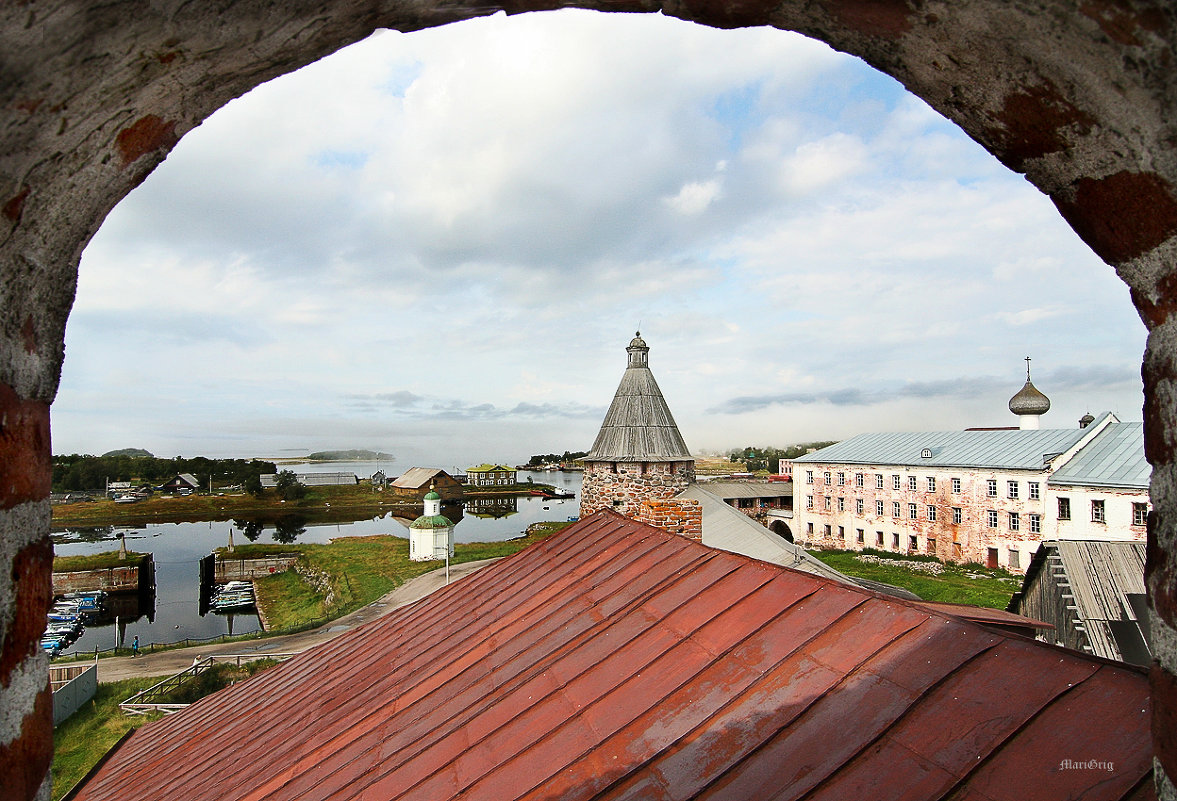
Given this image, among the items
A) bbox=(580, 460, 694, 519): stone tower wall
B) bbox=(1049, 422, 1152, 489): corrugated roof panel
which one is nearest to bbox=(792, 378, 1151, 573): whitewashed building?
bbox=(1049, 422, 1152, 489): corrugated roof panel

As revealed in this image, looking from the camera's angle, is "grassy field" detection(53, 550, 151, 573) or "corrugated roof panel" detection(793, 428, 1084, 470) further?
"grassy field" detection(53, 550, 151, 573)

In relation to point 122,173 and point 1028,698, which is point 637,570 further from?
point 122,173

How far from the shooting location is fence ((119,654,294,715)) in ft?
49.9

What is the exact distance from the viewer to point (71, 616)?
2662 cm

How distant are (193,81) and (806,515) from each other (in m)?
43.4

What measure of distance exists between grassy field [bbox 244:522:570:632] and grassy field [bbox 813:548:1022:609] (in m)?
15.6

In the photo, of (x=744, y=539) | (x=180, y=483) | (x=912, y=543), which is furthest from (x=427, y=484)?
(x=744, y=539)

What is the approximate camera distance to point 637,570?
534cm

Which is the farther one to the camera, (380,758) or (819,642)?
(380,758)

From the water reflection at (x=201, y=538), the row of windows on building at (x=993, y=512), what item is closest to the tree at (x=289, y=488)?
the water reflection at (x=201, y=538)

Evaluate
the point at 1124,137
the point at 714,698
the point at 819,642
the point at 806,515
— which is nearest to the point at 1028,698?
the point at 819,642

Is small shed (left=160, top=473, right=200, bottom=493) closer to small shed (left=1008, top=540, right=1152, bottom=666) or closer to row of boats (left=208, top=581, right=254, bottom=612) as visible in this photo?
row of boats (left=208, top=581, right=254, bottom=612)

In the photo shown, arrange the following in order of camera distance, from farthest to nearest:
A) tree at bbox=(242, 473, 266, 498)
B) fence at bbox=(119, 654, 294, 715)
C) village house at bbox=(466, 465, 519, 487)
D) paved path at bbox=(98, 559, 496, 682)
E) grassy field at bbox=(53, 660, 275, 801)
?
village house at bbox=(466, 465, 519, 487) < tree at bbox=(242, 473, 266, 498) < paved path at bbox=(98, 559, 496, 682) < fence at bbox=(119, 654, 294, 715) < grassy field at bbox=(53, 660, 275, 801)

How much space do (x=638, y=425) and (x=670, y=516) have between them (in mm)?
1518
